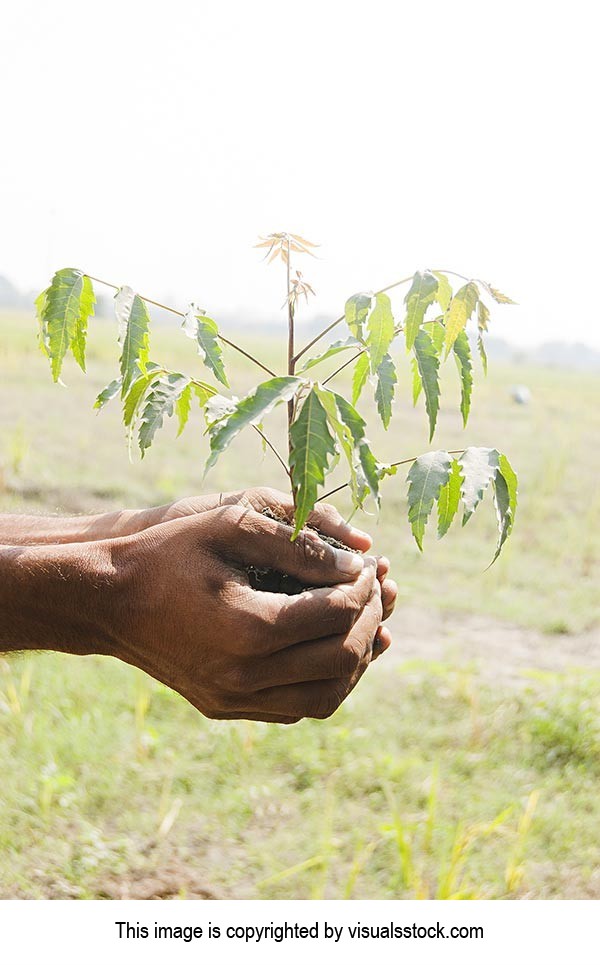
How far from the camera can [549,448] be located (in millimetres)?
10891

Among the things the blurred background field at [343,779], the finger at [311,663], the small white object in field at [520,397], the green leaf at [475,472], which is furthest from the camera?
the small white object in field at [520,397]

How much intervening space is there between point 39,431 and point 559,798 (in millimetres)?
6830

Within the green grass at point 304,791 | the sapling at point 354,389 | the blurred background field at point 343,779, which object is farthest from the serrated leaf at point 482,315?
the green grass at point 304,791

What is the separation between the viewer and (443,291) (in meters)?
1.31

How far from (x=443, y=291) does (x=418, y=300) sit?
0.32ft

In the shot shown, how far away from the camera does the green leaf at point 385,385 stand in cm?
127

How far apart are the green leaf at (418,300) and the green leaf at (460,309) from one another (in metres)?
0.04

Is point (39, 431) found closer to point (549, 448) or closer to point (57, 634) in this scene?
point (549, 448)

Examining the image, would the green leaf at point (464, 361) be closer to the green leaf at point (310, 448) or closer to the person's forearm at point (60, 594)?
the green leaf at point (310, 448)

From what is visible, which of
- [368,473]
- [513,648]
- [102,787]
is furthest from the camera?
[513,648]

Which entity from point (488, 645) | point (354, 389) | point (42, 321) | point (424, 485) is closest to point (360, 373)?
point (354, 389)

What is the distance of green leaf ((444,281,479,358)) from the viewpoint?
1.25 m
